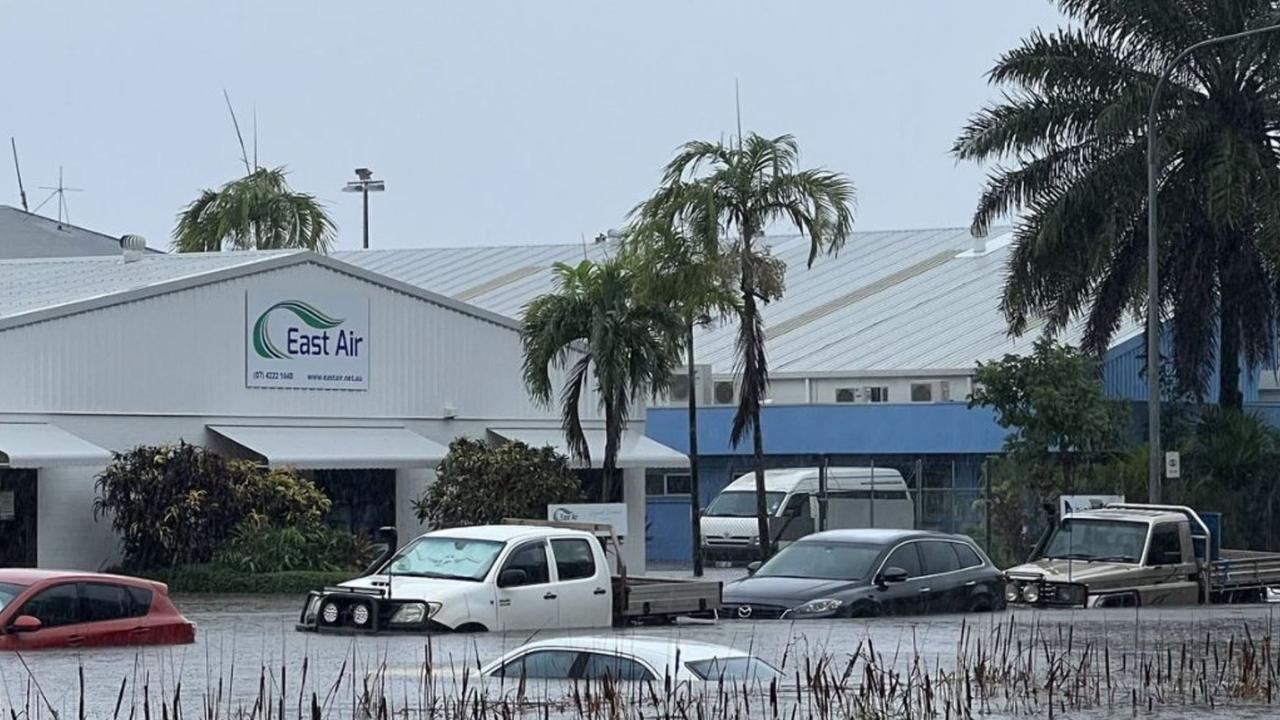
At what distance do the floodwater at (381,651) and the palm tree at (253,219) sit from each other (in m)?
24.0

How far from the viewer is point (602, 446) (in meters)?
43.7

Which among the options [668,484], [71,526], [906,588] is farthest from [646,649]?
[668,484]

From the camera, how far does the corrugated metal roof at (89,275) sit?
3647 centimetres

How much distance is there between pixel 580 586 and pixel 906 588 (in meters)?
4.44

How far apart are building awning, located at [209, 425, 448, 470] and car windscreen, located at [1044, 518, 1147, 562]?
12.1 m

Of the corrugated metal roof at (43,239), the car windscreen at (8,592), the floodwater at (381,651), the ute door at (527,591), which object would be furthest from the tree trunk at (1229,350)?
the corrugated metal roof at (43,239)

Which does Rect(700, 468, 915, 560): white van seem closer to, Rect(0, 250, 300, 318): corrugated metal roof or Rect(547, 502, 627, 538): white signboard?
Rect(547, 502, 627, 538): white signboard

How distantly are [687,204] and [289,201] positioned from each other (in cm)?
1821

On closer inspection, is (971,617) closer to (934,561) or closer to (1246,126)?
(934,561)

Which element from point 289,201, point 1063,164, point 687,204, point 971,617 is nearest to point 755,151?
point 687,204

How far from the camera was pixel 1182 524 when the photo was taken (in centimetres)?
3181

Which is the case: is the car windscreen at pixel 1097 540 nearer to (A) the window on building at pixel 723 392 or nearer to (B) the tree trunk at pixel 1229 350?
(B) the tree trunk at pixel 1229 350

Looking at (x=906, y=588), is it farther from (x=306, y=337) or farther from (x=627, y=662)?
(x=306, y=337)

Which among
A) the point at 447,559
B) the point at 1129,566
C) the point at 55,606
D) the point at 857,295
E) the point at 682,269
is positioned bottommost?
the point at 55,606
